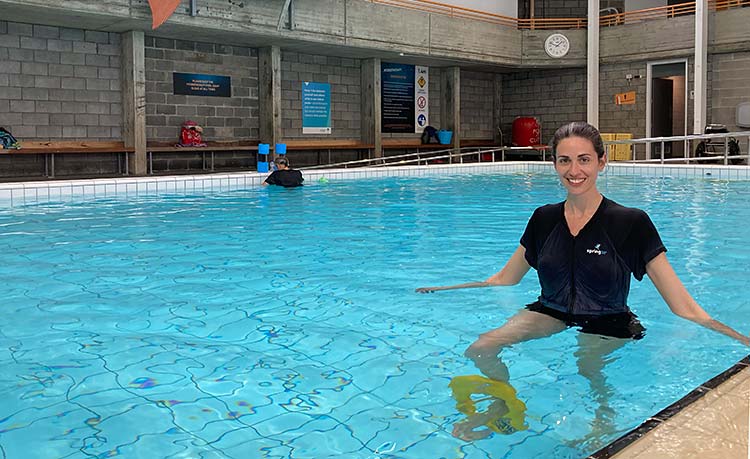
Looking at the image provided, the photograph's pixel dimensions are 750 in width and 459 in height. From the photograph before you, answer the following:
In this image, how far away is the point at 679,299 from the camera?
2.41 metres

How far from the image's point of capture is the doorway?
63.9 feet

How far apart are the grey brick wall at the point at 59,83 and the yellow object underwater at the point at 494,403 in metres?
13.2

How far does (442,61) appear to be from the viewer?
1991cm

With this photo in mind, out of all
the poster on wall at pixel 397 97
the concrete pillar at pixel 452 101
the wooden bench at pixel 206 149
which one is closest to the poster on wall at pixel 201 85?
the wooden bench at pixel 206 149

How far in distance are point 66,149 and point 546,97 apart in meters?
13.7

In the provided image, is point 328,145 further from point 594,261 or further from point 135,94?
point 594,261

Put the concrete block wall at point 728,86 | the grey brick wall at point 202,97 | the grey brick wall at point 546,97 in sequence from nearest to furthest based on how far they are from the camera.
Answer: the grey brick wall at point 202,97, the concrete block wall at point 728,86, the grey brick wall at point 546,97

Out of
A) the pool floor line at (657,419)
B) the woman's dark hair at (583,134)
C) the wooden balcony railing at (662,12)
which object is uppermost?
the wooden balcony railing at (662,12)

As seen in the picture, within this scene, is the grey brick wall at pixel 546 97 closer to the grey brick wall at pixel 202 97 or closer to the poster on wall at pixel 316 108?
the poster on wall at pixel 316 108

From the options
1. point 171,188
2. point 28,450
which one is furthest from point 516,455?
point 171,188

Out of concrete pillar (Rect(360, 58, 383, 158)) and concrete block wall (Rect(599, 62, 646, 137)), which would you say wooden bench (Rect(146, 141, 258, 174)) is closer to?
concrete pillar (Rect(360, 58, 383, 158))

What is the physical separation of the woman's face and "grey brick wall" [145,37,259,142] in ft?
46.6

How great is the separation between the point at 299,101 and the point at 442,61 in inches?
163

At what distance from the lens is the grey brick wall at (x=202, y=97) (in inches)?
615
